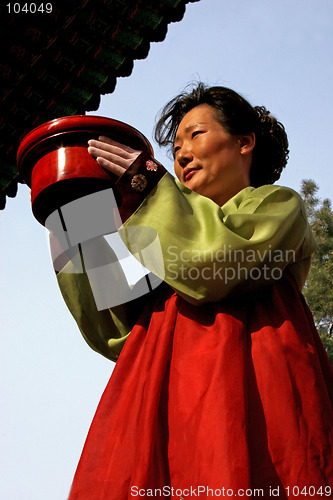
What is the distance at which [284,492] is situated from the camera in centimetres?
136

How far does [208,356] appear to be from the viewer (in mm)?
1546

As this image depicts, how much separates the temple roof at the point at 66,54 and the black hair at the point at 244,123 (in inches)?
12.1

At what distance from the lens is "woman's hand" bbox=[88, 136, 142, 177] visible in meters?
1.63

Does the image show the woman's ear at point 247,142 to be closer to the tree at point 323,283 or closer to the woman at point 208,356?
the woman at point 208,356

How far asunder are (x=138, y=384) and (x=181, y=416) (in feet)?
0.57

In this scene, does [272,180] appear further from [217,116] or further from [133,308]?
[133,308]

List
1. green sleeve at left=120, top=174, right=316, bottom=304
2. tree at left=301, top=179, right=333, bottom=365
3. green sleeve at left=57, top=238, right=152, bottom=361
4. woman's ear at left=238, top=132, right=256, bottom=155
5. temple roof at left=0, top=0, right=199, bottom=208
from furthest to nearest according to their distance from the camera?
tree at left=301, top=179, right=333, bottom=365 → temple roof at left=0, top=0, right=199, bottom=208 → woman's ear at left=238, top=132, right=256, bottom=155 → green sleeve at left=57, top=238, right=152, bottom=361 → green sleeve at left=120, top=174, right=316, bottom=304

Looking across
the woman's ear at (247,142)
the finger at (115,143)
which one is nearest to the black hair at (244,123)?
the woman's ear at (247,142)

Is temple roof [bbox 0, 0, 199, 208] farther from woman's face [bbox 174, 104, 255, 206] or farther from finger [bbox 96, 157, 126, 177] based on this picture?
finger [bbox 96, 157, 126, 177]

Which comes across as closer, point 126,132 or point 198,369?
point 198,369

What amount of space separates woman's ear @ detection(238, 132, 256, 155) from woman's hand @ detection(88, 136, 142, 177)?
23.6 inches

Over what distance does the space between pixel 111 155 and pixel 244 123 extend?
0.74 metres

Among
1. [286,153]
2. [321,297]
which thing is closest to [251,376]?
[286,153]

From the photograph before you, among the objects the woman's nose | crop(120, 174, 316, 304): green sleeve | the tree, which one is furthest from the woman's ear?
the tree
